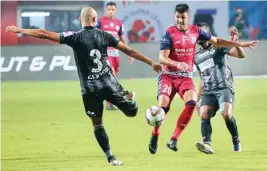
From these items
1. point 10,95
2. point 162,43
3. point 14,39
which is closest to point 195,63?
point 162,43

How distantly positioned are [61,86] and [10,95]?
314 centimetres

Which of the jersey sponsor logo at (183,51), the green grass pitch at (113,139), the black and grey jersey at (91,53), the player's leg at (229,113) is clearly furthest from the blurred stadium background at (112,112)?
the jersey sponsor logo at (183,51)

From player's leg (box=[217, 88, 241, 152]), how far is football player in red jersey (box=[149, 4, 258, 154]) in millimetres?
389

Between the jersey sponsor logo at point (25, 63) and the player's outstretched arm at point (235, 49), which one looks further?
the jersey sponsor logo at point (25, 63)

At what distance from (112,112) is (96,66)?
25.5 ft

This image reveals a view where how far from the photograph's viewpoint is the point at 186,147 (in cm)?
1228

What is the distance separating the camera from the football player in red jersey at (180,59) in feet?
37.7

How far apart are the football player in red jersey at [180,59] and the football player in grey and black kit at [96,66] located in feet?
3.43

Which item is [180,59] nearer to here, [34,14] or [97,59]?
[97,59]

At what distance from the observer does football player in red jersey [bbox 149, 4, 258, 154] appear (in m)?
11.5

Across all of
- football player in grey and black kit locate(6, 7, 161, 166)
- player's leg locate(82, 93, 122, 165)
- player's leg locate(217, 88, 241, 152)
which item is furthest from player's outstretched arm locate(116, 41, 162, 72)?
player's leg locate(217, 88, 241, 152)

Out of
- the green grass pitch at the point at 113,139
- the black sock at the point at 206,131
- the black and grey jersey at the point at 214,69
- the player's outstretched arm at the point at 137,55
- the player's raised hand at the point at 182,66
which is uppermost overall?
the player's outstretched arm at the point at 137,55

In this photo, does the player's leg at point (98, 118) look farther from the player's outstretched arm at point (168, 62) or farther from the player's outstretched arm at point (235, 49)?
the player's outstretched arm at point (235, 49)

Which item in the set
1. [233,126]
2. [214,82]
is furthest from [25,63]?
[233,126]
